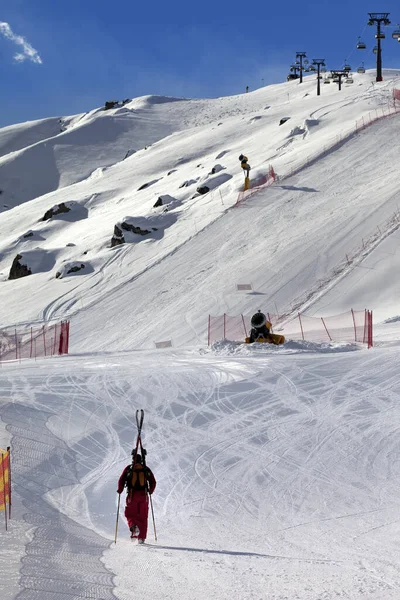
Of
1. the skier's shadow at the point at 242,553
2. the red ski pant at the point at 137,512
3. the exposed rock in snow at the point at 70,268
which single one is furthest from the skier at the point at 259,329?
the exposed rock in snow at the point at 70,268

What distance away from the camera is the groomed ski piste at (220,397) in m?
7.86

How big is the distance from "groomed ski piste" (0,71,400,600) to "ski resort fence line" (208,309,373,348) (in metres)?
0.58

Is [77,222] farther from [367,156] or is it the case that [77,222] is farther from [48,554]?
[48,554]

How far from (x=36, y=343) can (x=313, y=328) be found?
32.3 feet

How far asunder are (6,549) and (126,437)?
748 centimetres

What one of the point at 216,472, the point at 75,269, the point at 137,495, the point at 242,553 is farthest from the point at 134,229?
the point at 242,553

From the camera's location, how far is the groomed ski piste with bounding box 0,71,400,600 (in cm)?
786

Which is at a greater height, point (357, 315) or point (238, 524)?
point (357, 315)

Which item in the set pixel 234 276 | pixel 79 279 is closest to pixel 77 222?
pixel 79 279

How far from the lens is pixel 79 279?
123ft

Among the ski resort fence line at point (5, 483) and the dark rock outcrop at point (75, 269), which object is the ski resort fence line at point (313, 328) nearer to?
the dark rock outcrop at point (75, 269)

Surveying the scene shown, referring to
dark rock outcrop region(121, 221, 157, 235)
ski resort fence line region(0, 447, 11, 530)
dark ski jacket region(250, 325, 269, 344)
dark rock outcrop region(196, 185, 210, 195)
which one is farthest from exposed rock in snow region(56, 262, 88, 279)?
ski resort fence line region(0, 447, 11, 530)

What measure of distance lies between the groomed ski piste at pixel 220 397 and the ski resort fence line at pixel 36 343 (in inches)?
29.2

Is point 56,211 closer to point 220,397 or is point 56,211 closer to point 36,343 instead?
point 36,343
